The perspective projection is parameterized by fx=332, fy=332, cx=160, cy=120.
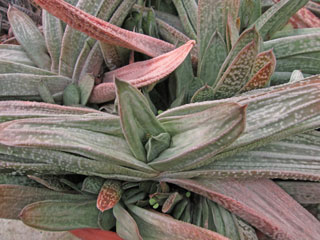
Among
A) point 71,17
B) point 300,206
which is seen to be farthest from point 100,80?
point 300,206

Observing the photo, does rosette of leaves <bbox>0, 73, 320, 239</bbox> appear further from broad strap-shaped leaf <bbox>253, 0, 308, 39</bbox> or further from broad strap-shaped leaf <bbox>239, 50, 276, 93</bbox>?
broad strap-shaped leaf <bbox>253, 0, 308, 39</bbox>

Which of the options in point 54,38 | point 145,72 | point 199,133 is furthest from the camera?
point 54,38

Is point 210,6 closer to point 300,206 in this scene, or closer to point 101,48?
point 101,48

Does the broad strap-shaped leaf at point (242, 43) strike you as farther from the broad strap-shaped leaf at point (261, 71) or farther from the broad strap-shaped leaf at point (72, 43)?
the broad strap-shaped leaf at point (72, 43)

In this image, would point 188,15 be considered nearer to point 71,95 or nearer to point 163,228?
point 71,95

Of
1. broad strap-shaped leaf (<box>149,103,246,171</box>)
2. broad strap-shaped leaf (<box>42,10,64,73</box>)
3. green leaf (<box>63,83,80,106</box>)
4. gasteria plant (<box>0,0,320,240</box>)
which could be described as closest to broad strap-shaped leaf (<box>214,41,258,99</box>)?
gasteria plant (<box>0,0,320,240</box>)

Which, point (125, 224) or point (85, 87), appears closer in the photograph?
point (125, 224)

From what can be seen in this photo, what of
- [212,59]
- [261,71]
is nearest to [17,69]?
[212,59]
